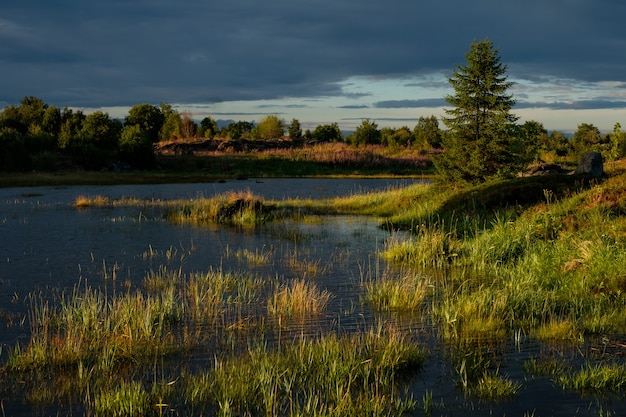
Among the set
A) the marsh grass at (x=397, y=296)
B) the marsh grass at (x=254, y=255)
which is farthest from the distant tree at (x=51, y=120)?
the marsh grass at (x=397, y=296)

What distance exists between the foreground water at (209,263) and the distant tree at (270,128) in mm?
86211

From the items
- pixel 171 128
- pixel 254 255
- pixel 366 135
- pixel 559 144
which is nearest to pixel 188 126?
pixel 171 128

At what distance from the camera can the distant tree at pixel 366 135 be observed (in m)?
125

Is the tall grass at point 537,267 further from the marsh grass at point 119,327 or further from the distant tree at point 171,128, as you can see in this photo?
the distant tree at point 171,128

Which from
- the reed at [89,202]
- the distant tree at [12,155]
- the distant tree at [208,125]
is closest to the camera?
the reed at [89,202]

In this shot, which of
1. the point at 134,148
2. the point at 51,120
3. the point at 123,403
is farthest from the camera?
the point at 51,120

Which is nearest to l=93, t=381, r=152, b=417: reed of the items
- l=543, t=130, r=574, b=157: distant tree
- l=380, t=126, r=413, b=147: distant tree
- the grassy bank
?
the grassy bank

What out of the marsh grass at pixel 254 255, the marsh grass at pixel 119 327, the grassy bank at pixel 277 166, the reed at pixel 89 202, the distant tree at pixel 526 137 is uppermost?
the distant tree at pixel 526 137

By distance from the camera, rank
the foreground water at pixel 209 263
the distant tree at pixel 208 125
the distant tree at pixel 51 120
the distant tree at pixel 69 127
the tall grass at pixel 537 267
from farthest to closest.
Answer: the distant tree at pixel 208 125 → the distant tree at pixel 51 120 → the distant tree at pixel 69 127 → the tall grass at pixel 537 267 → the foreground water at pixel 209 263

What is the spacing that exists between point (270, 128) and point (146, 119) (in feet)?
81.9

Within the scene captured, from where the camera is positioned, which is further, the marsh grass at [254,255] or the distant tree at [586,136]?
the distant tree at [586,136]

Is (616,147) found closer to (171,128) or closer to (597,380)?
(597,380)

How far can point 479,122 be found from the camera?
3516 centimetres

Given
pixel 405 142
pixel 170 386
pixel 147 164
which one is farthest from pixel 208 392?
pixel 405 142
